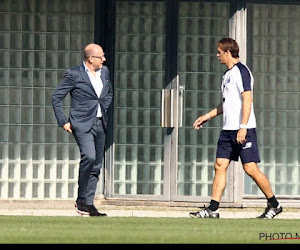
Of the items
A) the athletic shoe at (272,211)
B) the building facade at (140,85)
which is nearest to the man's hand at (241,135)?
the athletic shoe at (272,211)

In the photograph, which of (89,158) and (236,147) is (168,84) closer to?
(236,147)

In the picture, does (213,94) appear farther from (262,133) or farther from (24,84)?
(24,84)

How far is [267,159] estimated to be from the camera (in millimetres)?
17938

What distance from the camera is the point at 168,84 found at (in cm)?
1759

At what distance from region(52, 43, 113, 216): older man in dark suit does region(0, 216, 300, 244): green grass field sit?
57 cm

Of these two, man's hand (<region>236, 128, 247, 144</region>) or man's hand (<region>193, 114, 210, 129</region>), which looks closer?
man's hand (<region>236, 128, 247, 144</region>)

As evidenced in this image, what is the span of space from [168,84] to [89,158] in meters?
2.69

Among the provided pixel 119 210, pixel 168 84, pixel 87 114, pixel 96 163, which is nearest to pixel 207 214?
pixel 96 163

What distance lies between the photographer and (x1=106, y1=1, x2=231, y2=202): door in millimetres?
17625

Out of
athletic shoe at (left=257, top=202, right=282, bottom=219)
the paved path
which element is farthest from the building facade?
athletic shoe at (left=257, top=202, right=282, bottom=219)

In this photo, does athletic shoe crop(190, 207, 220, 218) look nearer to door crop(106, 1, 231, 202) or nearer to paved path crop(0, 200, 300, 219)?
paved path crop(0, 200, 300, 219)
